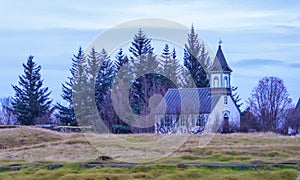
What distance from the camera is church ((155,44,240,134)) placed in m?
37.6

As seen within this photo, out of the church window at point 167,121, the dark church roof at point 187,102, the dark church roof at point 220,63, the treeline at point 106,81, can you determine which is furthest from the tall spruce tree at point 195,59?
the church window at point 167,121

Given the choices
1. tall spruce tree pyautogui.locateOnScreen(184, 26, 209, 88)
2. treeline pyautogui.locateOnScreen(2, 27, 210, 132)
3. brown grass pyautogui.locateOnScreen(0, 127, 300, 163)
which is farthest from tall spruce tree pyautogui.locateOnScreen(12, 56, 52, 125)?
brown grass pyautogui.locateOnScreen(0, 127, 300, 163)

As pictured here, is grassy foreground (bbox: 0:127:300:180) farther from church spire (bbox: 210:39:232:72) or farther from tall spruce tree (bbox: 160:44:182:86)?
tall spruce tree (bbox: 160:44:182:86)

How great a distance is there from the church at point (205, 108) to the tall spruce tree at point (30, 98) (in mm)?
13584

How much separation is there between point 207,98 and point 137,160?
22251mm

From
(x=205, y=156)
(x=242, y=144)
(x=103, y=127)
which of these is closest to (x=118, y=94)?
(x=103, y=127)

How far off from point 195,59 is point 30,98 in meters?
15.5

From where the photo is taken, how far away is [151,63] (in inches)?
1929

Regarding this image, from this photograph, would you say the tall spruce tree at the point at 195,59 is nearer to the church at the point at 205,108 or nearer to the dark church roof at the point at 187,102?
the dark church roof at the point at 187,102

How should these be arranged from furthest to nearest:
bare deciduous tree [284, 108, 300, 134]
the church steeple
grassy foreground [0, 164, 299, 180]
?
the church steeple < bare deciduous tree [284, 108, 300, 134] < grassy foreground [0, 164, 299, 180]

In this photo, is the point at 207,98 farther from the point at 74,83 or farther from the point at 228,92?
the point at 74,83

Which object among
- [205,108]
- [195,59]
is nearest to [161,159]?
[205,108]

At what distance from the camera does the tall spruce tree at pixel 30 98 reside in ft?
165

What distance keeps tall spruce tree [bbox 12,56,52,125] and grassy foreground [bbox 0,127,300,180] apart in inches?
895
